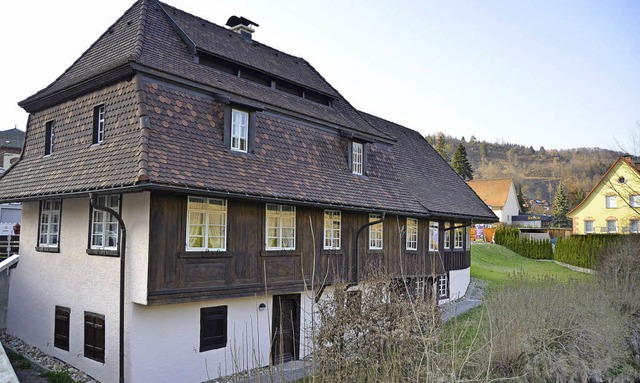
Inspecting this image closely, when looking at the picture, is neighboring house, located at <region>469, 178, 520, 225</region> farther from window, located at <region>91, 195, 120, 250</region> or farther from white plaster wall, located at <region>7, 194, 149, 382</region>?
window, located at <region>91, 195, 120, 250</region>

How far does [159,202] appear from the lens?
9836 mm

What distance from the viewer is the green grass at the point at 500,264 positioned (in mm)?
29761

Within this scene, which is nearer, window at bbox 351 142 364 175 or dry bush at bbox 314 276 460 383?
dry bush at bbox 314 276 460 383

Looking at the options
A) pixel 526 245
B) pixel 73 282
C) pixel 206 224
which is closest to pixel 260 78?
pixel 206 224

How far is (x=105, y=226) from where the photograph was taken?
1090 centimetres

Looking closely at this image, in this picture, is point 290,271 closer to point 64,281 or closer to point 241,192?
point 241,192

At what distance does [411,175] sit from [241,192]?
10845mm

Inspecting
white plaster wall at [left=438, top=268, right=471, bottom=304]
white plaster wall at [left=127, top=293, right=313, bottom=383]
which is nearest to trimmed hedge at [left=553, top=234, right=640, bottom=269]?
white plaster wall at [left=438, top=268, right=471, bottom=304]

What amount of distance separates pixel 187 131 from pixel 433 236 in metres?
11.7

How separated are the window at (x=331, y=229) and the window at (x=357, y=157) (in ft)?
6.59

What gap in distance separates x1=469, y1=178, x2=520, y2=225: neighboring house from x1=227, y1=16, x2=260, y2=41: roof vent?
5085 cm

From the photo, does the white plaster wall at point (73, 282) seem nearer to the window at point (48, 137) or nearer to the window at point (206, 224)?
the window at point (206, 224)

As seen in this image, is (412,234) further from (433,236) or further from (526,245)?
(526,245)

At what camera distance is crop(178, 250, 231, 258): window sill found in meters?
10.2
